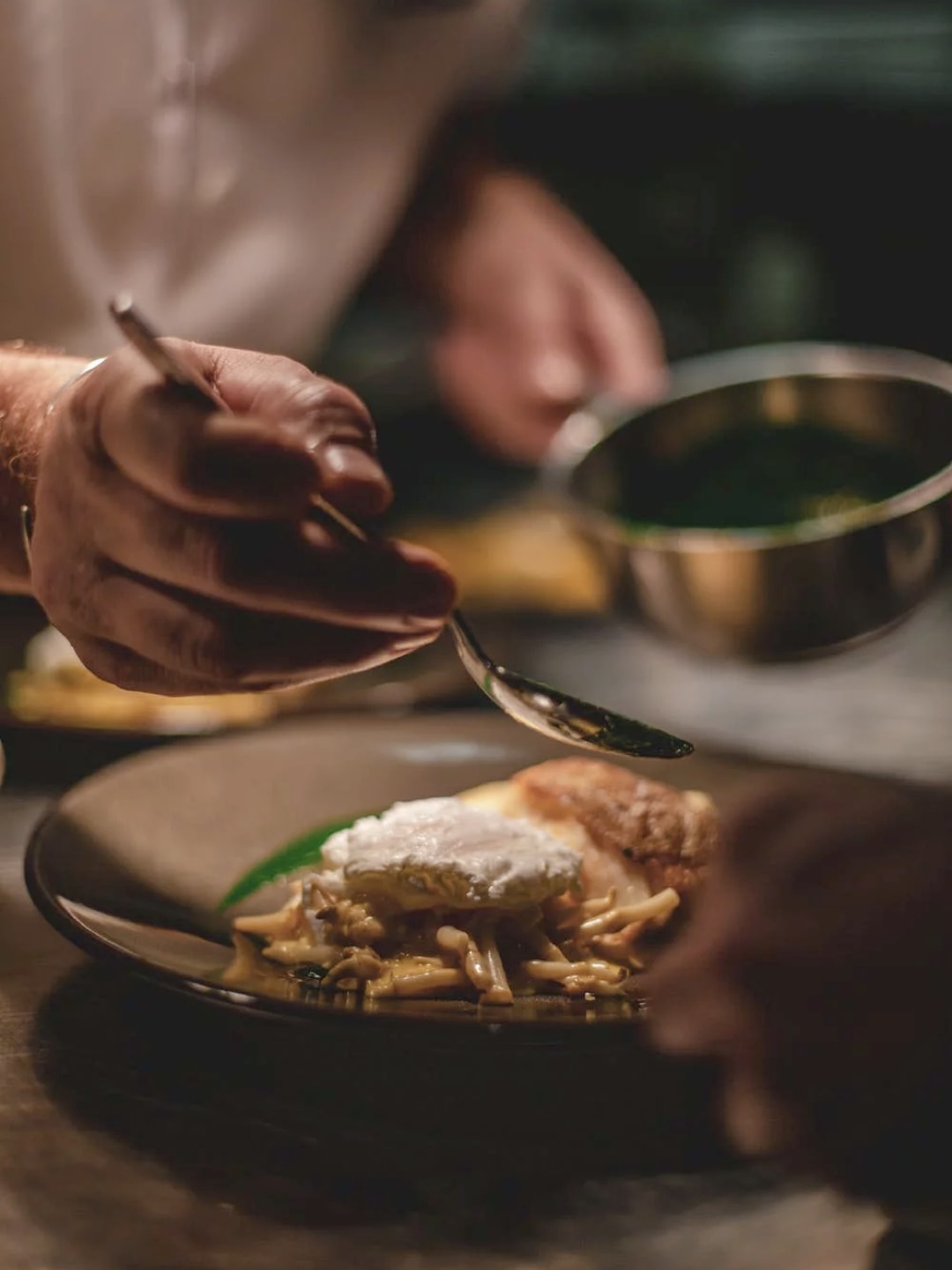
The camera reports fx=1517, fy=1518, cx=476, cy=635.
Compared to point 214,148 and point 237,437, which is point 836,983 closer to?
point 237,437

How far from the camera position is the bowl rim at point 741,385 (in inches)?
64.0

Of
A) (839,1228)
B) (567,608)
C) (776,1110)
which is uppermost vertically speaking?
(776,1110)

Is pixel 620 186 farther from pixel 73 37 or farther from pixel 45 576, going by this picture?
pixel 45 576

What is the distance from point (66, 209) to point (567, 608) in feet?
3.17

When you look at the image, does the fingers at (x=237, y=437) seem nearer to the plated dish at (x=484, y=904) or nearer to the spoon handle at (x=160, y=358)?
→ the spoon handle at (x=160, y=358)

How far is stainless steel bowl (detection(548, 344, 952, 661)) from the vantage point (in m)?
1.64

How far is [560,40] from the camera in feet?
13.4

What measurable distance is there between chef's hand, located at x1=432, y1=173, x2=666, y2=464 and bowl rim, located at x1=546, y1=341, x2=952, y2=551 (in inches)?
11.0

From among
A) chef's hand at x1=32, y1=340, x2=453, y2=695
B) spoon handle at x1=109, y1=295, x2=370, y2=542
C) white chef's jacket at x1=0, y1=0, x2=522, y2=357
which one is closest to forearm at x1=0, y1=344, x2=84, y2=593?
chef's hand at x1=32, y1=340, x2=453, y2=695

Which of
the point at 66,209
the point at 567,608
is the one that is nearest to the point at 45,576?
the point at 66,209

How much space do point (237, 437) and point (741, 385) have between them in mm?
1120

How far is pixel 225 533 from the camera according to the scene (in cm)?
98

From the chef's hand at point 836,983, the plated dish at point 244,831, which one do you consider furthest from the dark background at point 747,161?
the chef's hand at point 836,983

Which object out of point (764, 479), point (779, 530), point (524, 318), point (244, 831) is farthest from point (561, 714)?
point (524, 318)
